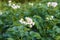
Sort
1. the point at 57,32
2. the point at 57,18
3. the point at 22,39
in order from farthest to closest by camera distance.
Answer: the point at 57,18, the point at 57,32, the point at 22,39

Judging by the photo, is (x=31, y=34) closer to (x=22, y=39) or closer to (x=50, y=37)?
(x=22, y=39)

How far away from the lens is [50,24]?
249 centimetres

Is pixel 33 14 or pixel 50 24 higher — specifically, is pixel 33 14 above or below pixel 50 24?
above

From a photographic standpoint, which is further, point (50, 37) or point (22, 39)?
point (50, 37)

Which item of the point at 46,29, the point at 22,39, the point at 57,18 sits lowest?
the point at 22,39

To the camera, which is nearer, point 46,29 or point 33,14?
point 46,29

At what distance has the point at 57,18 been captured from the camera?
2668 mm

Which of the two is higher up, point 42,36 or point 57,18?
point 57,18

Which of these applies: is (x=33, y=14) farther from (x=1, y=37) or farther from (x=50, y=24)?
(x=1, y=37)

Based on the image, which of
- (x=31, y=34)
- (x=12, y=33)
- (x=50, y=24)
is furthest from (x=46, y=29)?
(x=12, y=33)

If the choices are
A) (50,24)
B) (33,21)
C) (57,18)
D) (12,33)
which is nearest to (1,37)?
(12,33)

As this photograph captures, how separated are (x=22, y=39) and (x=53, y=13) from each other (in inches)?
28.1

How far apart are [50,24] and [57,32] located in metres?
0.16

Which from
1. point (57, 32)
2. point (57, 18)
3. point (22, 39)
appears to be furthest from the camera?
point (57, 18)
